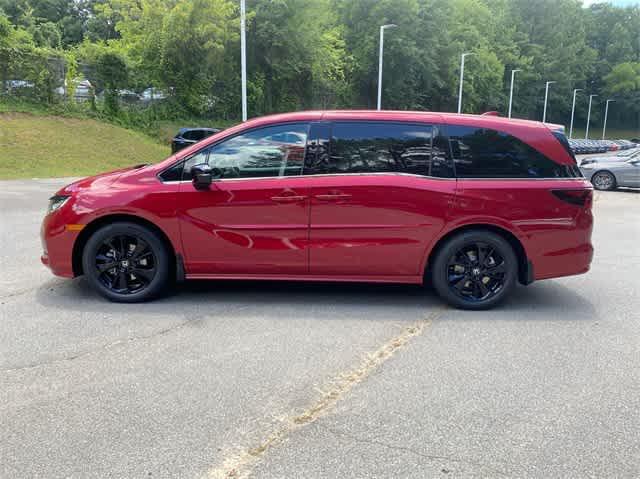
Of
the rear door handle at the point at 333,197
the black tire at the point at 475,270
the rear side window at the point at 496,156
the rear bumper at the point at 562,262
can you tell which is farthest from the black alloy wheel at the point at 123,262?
the rear bumper at the point at 562,262

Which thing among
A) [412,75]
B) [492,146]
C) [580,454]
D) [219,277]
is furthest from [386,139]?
[412,75]

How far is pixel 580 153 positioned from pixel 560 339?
5451cm

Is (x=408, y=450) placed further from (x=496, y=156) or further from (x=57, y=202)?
(x=57, y=202)

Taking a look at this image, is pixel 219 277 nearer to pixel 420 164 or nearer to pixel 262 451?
pixel 420 164

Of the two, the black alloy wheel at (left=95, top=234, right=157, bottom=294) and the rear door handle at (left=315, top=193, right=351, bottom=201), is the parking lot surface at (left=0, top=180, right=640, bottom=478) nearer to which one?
the black alloy wheel at (left=95, top=234, right=157, bottom=294)

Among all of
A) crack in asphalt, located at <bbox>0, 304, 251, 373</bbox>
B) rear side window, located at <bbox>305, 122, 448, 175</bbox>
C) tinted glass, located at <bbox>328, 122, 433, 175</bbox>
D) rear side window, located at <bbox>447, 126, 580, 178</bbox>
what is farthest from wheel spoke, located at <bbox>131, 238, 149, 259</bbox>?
rear side window, located at <bbox>447, 126, 580, 178</bbox>

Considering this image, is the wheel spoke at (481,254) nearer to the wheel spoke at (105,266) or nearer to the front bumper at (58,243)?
the wheel spoke at (105,266)

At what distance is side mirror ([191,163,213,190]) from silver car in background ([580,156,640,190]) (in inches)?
628

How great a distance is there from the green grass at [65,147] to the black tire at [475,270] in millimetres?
15329

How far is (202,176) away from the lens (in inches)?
191

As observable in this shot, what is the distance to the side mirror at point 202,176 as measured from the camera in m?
4.86

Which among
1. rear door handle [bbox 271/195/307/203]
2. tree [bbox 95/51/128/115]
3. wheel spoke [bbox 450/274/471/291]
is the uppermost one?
tree [bbox 95/51/128/115]

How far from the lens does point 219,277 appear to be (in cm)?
516

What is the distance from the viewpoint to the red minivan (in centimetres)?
494
